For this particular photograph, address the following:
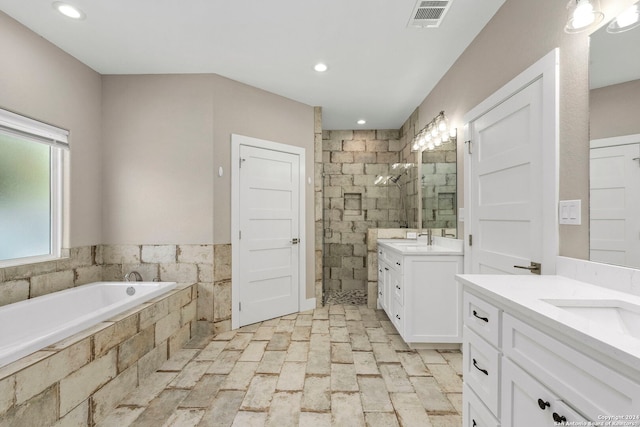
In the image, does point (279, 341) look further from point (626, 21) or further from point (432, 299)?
point (626, 21)

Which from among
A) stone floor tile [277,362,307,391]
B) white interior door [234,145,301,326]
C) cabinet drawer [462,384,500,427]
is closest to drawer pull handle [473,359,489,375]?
cabinet drawer [462,384,500,427]

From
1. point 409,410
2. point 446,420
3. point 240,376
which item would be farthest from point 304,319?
point 446,420

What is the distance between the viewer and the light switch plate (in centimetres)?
144

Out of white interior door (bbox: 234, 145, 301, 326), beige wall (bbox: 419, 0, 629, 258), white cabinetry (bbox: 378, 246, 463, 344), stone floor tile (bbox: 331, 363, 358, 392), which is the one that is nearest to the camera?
beige wall (bbox: 419, 0, 629, 258)

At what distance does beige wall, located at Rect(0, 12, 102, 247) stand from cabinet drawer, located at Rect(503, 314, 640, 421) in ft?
10.9

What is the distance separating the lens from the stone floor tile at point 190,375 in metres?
2.10

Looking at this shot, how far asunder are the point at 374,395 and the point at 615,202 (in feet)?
5.46

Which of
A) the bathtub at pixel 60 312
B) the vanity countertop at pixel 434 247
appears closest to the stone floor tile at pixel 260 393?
the bathtub at pixel 60 312

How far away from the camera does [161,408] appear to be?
1.84 meters

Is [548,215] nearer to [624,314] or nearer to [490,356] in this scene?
[624,314]

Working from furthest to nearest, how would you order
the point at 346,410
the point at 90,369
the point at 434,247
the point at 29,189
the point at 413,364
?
the point at 434,247 < the point at 29,189 < the point at 413,364 < the point at 346,410 < the point at 90,369

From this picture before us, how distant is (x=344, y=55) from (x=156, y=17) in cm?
148

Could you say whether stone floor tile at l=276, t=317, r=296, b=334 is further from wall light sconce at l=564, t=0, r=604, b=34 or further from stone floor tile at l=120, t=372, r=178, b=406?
wall light sconce at l=564, t=0, r=604, b=34

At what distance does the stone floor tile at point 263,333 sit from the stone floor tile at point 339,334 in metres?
0.60
